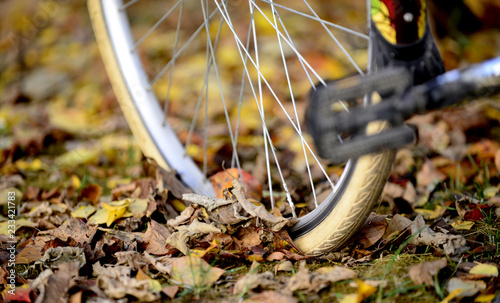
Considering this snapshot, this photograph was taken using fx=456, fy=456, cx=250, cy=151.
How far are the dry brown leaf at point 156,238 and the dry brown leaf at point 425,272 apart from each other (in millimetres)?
608

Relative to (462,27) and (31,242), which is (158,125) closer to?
(31,242)

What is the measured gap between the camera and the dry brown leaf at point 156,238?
121 cm

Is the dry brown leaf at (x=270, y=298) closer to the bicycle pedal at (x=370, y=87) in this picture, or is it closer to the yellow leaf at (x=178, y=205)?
the bicycle pedal at (x=370, y=87)

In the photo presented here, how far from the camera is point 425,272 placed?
995mm

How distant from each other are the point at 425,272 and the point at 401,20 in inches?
21.4

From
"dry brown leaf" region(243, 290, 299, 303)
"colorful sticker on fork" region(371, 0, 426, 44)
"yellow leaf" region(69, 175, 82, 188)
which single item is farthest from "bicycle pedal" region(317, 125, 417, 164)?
"yellow leaf" region(69, 175, 82, 188)

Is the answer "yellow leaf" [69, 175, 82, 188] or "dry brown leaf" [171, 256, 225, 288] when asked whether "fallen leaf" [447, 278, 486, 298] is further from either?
"yellow leaf" [69, 175, 82, 188]

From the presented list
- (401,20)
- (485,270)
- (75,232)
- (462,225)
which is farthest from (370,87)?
(75,232)

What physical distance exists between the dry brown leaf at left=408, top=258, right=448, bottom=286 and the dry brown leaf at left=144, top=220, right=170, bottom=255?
61 cm

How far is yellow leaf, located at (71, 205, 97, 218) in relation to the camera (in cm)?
143

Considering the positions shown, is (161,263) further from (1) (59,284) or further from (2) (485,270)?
(2) (485,270)

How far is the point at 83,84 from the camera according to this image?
3018mm

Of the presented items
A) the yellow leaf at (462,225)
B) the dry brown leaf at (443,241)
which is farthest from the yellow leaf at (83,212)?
the yellow leaf at (462,225)

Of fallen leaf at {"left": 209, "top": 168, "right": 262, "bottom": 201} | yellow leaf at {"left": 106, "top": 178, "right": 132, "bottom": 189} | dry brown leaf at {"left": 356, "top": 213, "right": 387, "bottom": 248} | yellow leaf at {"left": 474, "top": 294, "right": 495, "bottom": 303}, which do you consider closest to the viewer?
yellow leaf at {"left": 474, "top": 294, "right": 495, "bottom": 303}
